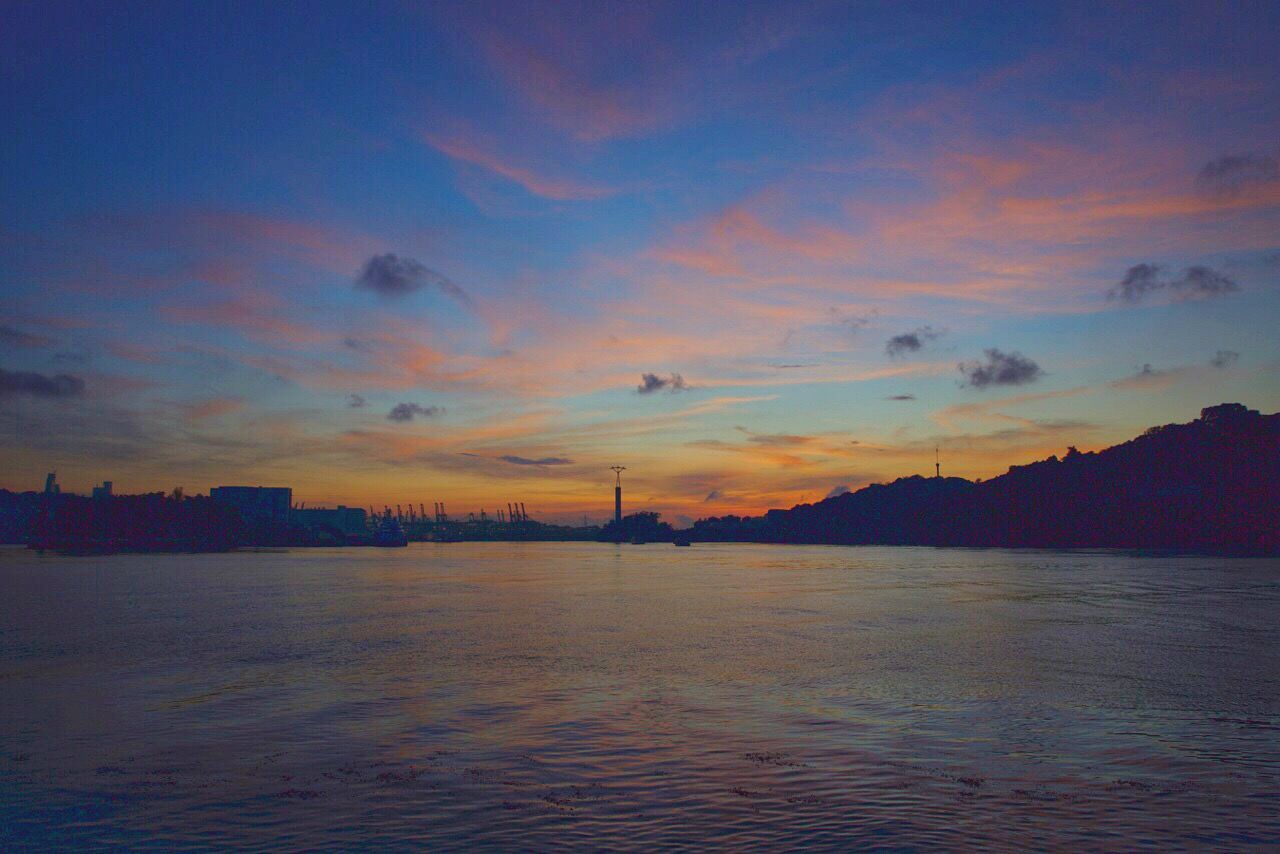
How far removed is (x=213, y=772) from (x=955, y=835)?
576 inches

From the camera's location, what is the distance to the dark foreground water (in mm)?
14250

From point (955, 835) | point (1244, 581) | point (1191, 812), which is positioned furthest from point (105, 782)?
point (1244, 581)

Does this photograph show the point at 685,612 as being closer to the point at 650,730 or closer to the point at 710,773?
the point at 650,730

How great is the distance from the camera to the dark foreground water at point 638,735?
14250mm

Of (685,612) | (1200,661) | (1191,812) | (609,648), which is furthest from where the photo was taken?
(685,612)

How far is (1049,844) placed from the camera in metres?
13.2

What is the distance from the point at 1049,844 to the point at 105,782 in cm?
1768

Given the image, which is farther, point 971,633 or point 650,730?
point 971,633

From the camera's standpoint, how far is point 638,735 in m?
21.1

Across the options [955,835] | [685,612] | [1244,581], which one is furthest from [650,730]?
[1244,581]

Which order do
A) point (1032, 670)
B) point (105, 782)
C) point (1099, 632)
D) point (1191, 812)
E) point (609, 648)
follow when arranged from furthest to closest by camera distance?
1. point (1099, 632)
2. point (609, 648)
3. point (1032, 670)
4. point (105, 782)
5. point (1191, 812)

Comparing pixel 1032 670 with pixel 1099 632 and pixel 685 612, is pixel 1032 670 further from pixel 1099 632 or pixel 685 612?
pixel 685 612

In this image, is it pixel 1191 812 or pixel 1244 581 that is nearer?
pixel 1191 812

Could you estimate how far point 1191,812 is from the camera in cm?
1483
